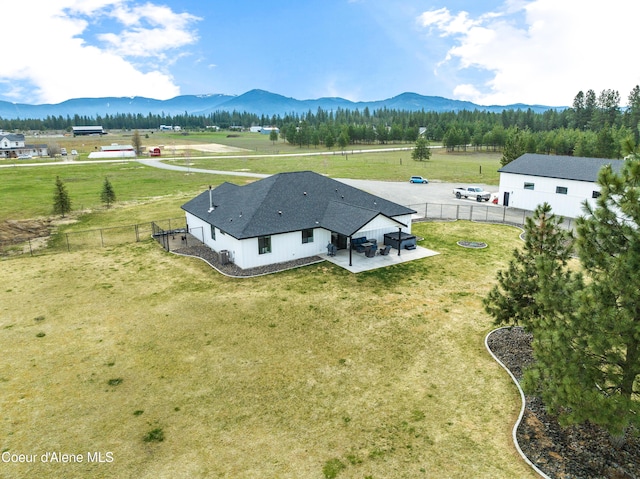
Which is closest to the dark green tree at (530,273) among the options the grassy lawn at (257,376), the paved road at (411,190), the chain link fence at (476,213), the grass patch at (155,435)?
the grassy lawn at (257,376)

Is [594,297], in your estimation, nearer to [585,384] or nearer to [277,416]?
[585,384]

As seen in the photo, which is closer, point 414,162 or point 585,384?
point 585,384

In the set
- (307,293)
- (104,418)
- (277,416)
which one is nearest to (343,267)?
(307,293)

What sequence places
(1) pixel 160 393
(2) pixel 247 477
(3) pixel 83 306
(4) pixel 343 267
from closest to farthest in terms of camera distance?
(2) pixel 247 477
(1) pixel 160 393
(3) pixel 83 306
(4) pixel 343 267

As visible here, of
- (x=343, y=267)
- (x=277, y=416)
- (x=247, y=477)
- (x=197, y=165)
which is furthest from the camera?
(x=197, y=165)

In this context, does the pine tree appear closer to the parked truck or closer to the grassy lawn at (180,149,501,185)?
the parked truck

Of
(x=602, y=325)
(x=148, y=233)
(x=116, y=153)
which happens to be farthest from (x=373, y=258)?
(x=116, y=153)
